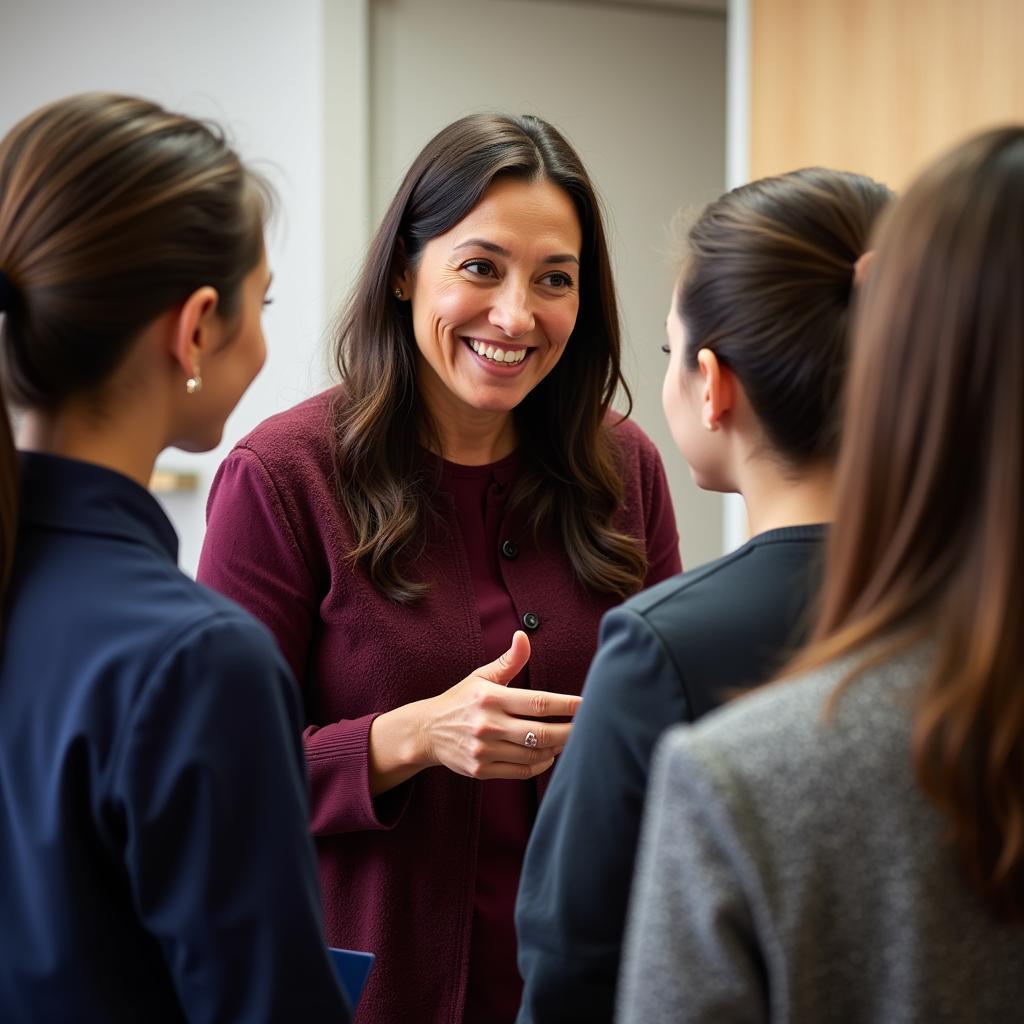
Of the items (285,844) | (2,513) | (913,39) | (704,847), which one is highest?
(913,39)

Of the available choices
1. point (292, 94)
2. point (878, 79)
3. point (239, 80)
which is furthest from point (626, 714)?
point (239, 80)

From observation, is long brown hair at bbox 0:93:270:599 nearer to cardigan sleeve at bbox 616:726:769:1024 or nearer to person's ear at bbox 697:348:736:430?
person's ear at bbox 697:348:736:430

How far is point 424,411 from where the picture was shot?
1.72m

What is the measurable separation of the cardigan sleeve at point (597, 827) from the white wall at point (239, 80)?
8.39 feet

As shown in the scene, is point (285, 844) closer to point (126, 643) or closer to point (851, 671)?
point (126, 643)

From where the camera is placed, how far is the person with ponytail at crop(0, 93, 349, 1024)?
3.02ft

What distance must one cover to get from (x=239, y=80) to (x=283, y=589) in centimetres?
250

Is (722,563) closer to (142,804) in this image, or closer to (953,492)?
(953,492)

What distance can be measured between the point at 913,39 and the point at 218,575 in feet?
6.12

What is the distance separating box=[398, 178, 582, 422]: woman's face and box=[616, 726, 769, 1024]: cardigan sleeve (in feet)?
3.22

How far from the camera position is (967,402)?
0.72 m

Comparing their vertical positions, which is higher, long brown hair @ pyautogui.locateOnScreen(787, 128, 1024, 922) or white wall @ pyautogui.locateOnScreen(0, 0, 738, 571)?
white wall @ pyautogui.locateOnScreen(0, 0, 738, 571)

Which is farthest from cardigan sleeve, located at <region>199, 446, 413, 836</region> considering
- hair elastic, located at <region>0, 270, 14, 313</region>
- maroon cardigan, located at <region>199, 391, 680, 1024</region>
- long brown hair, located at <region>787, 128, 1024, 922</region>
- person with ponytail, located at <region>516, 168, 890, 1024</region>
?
long brown hair, located at <region>787, 128, 1024, 922</region>

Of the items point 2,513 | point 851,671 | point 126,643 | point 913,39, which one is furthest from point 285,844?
point 913,39
